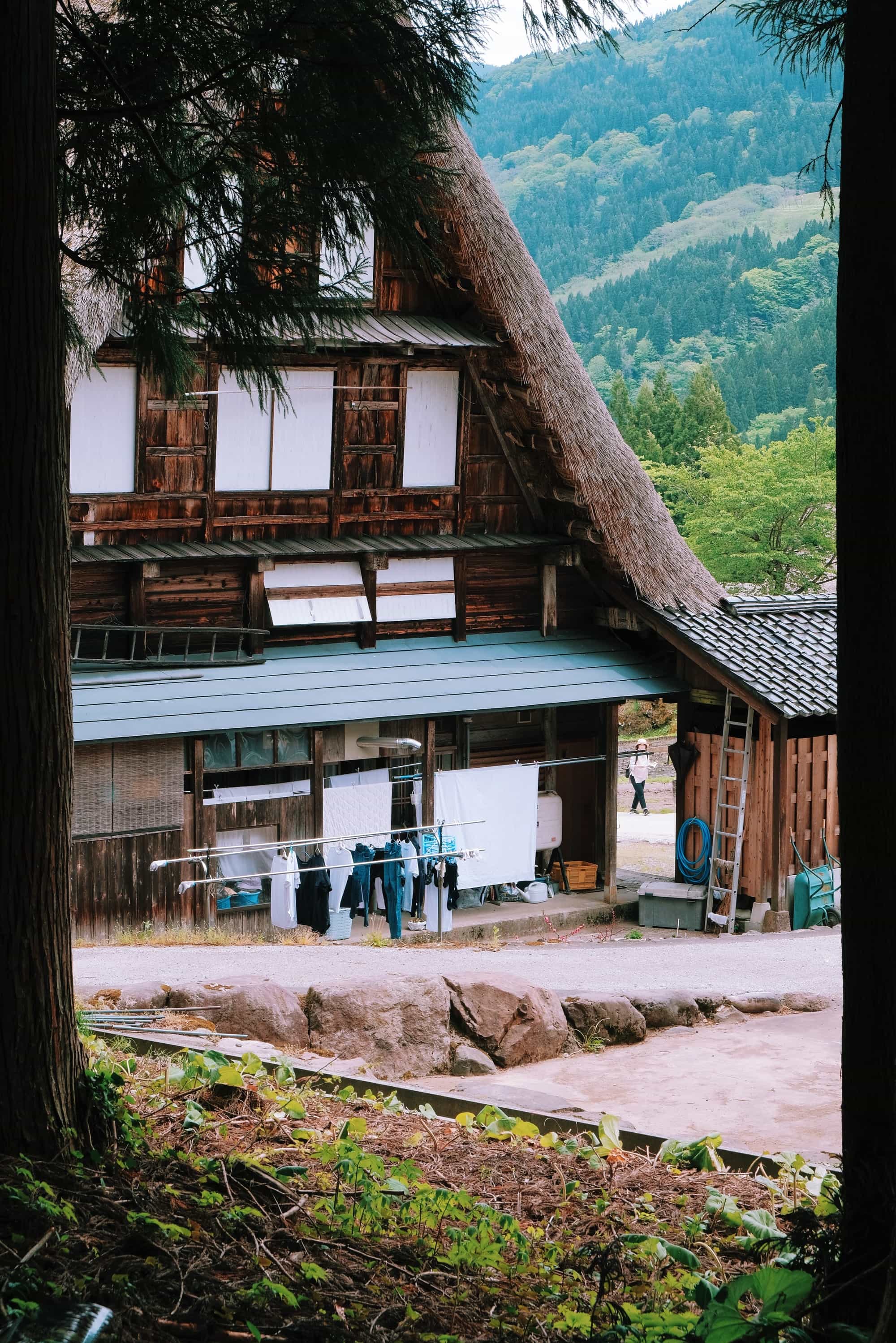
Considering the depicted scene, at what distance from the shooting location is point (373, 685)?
15172 millimetres

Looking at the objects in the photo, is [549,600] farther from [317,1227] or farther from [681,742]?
[317,1227]

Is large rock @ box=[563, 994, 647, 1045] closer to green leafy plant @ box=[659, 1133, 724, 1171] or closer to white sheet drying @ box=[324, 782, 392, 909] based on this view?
green leafy plant @ box=[659, 1133, 724, 1171]

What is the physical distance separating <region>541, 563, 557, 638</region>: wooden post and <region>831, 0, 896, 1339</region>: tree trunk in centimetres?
1353

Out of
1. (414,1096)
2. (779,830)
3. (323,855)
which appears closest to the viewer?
(414,1096)

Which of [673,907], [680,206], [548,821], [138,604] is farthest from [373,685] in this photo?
[680,206]

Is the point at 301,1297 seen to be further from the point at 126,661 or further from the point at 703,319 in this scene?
the point at 703,319

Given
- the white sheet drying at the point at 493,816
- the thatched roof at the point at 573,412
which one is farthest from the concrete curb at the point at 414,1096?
the thatched roof at the point at 573,412

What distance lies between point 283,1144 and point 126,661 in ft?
32.0

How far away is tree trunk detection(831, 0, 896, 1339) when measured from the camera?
11.6 ft

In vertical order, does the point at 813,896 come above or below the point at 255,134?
below

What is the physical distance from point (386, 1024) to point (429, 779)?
7.26 metres

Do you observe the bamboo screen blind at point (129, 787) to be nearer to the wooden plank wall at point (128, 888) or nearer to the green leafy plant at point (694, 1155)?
the wooden plank wall at point (128, 888)

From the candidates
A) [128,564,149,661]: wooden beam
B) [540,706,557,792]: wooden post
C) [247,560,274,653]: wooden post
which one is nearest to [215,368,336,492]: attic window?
[247,560,274,653]: wooden post

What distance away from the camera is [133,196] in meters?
5.42
